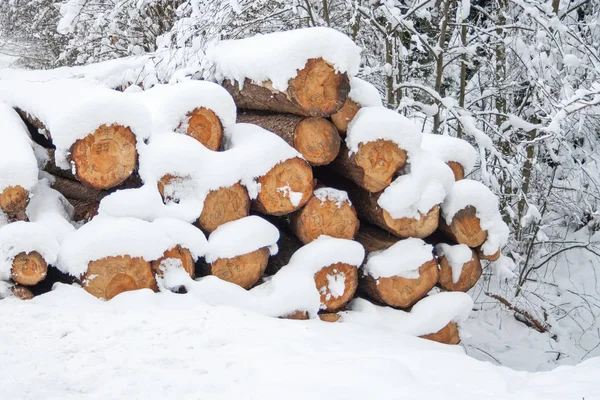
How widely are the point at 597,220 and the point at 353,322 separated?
422cm

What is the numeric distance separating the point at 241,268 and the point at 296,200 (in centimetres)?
53

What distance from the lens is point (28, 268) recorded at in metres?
2.96

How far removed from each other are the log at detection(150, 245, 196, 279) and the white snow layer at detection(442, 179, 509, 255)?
5.69ft

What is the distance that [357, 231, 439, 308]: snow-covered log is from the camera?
3.59 m

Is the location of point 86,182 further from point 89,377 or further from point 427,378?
point 427,378

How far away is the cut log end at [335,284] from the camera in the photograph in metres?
3.47

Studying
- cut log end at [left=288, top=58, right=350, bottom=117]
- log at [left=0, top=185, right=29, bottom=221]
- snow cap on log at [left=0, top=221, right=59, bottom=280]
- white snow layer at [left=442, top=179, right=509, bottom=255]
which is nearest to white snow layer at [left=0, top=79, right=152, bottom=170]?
log at [left=0, top=185, right=29, bottom=221]

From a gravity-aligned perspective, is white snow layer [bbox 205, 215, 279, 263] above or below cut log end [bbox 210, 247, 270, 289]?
above

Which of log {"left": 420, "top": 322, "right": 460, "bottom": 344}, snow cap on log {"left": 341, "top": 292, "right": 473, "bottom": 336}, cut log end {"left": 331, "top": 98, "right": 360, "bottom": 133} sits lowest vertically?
log {"left": 420, "top": 322, "right": 460, "bottom": 344}

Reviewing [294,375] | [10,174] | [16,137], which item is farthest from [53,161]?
[294,375]

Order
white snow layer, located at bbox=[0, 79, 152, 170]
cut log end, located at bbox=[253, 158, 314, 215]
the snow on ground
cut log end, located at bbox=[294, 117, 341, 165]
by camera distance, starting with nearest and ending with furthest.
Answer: the snow on ground
white snow layer, located at bbox=[0, 79, 152, 170]
cut log end, located at bbox=[253, 158, 314, 215]
cut log end, located at bbox=[294, 117, 341, 165]

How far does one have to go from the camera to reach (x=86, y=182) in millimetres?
3148

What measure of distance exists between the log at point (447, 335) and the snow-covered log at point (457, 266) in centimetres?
27

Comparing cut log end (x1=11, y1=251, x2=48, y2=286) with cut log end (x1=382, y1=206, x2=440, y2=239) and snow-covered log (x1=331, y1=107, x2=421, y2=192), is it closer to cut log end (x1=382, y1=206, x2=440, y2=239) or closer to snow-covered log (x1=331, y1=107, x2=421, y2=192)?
snow-covered log (x1=331, y1=107, x2=421, y2=192)
